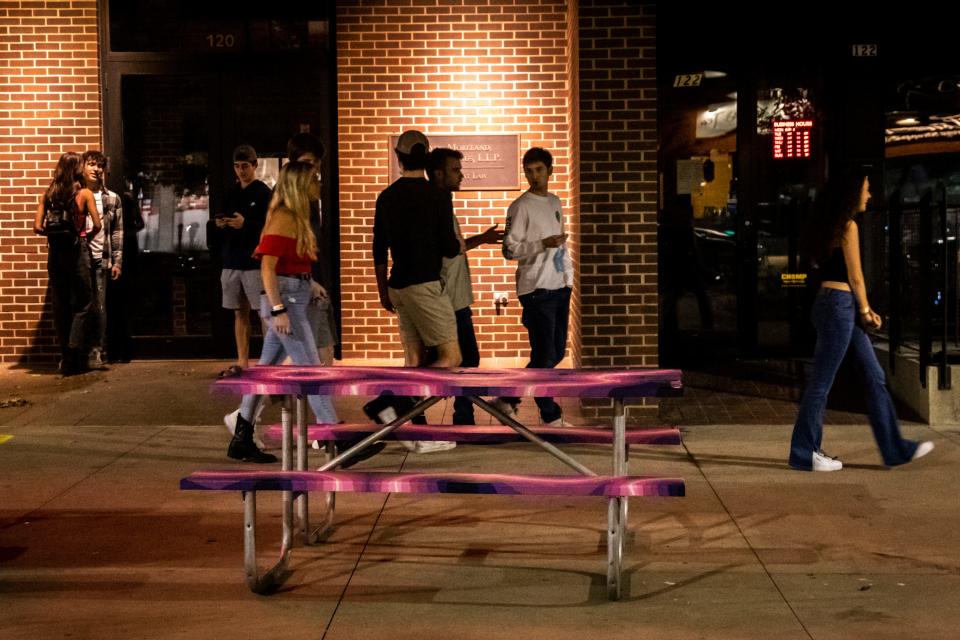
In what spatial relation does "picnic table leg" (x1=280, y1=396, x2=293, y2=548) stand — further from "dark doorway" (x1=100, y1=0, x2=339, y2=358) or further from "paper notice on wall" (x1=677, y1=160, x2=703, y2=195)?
"paper notice on wall" (x1=677, y1=160, x2=703, y2=195)

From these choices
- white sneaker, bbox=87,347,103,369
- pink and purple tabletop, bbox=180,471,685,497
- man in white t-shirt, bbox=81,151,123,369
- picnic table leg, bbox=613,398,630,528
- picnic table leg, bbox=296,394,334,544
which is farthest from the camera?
white sneaker, bbox=87,347,103,369

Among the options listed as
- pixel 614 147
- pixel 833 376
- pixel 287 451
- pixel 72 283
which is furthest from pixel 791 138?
pixel 287 451

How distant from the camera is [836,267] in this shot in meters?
8.39

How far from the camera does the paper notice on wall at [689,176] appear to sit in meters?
13.1

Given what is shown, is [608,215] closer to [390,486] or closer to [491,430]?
[491,430]

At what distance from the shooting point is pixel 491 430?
718 cm

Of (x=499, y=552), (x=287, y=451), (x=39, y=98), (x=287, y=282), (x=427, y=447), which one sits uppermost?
(x=39, y=98)

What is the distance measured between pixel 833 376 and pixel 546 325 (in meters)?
2.00

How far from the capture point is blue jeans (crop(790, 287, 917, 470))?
8.37 m

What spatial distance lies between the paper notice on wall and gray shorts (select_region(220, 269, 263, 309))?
4167 millimetres

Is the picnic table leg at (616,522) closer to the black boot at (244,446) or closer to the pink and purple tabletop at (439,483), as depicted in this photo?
the pink and purple tabletop at (439,483)

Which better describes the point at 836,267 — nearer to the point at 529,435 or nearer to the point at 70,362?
the point at 529,435

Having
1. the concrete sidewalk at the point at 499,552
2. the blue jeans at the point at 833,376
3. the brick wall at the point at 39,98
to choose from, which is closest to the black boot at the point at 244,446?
the concrete sidewalk at the point at 499,552

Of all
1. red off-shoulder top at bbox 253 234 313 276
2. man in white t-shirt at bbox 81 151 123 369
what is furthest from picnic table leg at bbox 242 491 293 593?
man in white t-shirt at bbox 81 151 123 369
